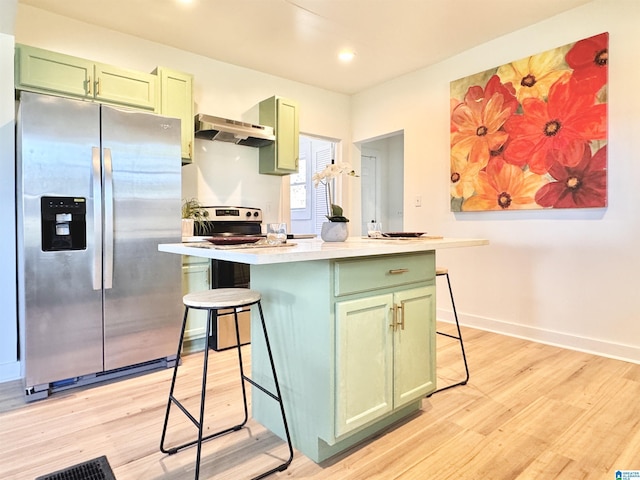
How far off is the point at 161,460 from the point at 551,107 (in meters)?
3.54

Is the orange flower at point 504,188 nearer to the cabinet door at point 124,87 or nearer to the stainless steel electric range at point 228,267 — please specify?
the stainless steel electric range at point 228,267

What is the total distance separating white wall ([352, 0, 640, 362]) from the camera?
8.92 ft

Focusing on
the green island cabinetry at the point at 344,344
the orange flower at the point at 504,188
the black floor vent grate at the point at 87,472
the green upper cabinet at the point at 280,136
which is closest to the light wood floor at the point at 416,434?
the black floor vent grate at the point at 87,472

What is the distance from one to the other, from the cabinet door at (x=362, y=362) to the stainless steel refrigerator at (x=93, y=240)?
1.62m

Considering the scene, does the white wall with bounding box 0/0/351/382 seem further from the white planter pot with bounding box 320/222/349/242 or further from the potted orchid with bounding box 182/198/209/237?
the white planter pot with bounding box 320/222/349/242

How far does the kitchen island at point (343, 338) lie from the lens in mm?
1558

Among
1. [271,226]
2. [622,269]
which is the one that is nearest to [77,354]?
[271,226]

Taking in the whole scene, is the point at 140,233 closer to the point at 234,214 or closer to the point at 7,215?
the point at 7,215

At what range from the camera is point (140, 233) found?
8.45 ft

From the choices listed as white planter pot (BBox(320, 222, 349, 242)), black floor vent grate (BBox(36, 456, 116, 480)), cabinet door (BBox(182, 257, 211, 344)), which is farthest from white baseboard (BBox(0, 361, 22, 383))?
white planter pot (BBox(320, 222, 349, 242))

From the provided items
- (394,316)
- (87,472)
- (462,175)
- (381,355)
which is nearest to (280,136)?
(462,175)

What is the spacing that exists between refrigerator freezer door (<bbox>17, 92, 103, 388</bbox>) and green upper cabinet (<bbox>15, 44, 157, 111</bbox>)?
0.50 meters

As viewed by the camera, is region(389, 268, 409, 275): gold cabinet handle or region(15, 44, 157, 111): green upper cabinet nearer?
region(389, 268, 409, 275): gold cabinet handle

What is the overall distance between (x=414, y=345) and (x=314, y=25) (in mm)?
2669
